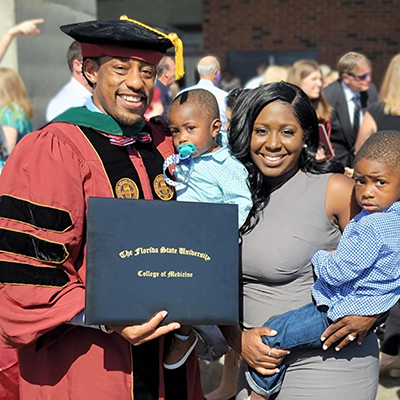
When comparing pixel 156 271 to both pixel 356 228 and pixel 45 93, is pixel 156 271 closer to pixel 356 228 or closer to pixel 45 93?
pixel 356 228

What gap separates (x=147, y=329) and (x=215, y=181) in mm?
746

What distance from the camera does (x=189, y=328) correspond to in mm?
2285

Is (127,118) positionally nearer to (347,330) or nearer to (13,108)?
(347,330)

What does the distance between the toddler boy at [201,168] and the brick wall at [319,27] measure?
39.6 feet

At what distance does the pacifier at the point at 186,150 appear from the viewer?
2.43 metres

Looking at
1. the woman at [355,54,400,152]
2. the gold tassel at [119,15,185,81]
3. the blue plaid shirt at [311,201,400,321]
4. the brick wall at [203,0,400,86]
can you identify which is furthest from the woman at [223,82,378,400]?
the brick wall at [203,0,400,86]

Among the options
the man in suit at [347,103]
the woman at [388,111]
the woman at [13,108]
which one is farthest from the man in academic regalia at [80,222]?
the man in suit at [347,103]

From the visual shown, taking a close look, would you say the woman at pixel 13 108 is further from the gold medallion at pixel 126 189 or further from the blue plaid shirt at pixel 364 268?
the blue plaid shirt at pixel 364 268

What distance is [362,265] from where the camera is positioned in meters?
2.08

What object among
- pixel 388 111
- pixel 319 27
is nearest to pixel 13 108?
pixel 388 111

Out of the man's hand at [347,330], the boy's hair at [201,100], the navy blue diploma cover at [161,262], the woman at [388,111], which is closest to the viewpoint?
the navy blue diploma cover at [161,262]

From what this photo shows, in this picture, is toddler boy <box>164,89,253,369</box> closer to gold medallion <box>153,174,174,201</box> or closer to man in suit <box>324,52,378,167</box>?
gold medallion <box>153,174,174,201</box>

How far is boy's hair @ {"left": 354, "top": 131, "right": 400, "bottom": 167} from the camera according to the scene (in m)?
2.20

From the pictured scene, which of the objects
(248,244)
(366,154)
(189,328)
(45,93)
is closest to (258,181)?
(248,244)
